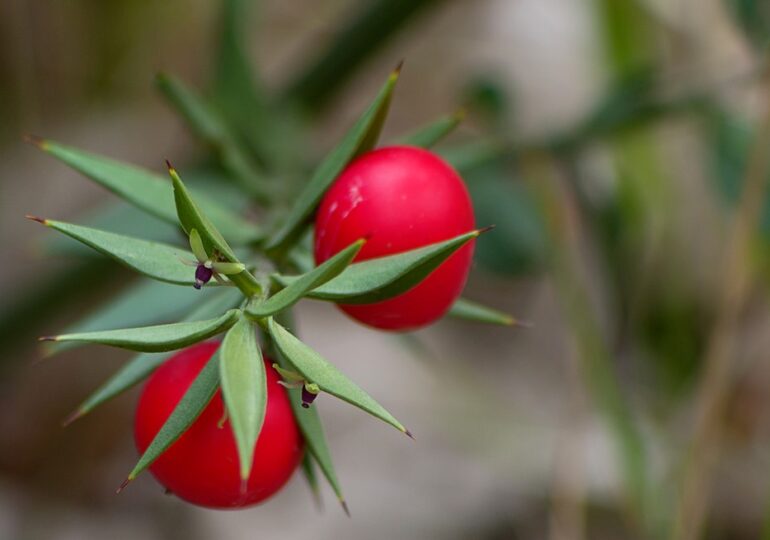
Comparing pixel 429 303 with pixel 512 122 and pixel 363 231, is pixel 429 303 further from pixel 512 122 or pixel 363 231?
pixel 512 122

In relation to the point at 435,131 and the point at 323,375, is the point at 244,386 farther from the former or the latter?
the point at 435,131

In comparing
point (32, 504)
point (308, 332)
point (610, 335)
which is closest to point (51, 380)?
point (32, 504)

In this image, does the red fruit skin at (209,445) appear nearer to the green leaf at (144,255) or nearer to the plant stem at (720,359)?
the green leaf at (144,255)

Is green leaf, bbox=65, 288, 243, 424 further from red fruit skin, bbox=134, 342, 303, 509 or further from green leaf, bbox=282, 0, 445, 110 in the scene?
green leaf, bbox=282, 0, 445, 110

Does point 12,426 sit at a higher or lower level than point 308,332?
lower

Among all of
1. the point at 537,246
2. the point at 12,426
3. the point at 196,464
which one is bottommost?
the point at 12,426

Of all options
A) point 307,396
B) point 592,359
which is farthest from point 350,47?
point 307,396

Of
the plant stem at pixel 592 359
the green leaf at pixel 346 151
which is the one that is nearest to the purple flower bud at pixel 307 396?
the green leaf at pixel 346 151
